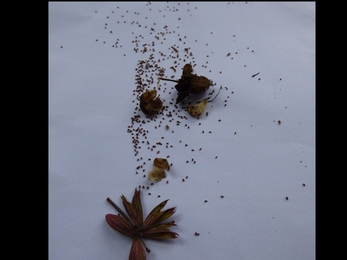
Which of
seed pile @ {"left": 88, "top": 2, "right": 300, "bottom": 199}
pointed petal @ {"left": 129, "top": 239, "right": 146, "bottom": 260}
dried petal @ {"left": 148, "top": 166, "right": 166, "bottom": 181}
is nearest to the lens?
pointed petal @ {"left": 129, "top": 239, "right": 146, "bottom": 260}

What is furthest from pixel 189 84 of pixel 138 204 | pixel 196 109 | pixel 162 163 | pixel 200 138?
pixel 138 204

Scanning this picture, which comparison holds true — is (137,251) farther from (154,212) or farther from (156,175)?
(156,175)

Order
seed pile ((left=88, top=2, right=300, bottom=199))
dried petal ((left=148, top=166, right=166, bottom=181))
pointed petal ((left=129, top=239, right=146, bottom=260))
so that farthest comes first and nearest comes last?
seed pile ((left=88, top=2, right=300, bottom=199)) → dried petal ((left=148, top=166, right=166, bottom=181)) → pointed petal ((left=129, top=239, right=146, bottom=260))

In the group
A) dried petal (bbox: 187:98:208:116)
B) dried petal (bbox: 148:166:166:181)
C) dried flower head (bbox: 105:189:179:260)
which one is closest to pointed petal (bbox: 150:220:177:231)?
dried flower head (bbox: 105:189:179:260)

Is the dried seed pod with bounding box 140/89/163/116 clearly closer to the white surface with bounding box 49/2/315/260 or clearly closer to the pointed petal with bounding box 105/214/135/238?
the white surface with bounding box 49/2/315/260

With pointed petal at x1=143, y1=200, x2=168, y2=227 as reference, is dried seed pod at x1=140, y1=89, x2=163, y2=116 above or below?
above

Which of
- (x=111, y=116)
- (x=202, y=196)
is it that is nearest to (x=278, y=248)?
(x=202, y=196)
